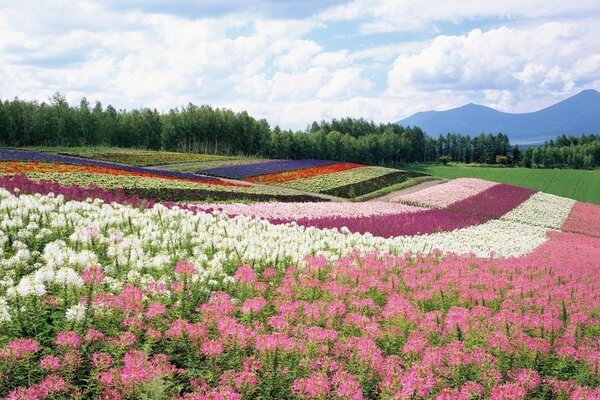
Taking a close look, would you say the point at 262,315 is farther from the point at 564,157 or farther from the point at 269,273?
the point at 564,157

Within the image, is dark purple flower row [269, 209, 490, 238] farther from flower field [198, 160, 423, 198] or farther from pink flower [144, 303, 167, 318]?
flower field [198, 160, 423, 198]

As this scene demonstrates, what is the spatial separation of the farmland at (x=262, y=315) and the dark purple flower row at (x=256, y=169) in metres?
38.1

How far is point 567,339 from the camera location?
22.7 ft

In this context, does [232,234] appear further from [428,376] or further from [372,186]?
[372,186]

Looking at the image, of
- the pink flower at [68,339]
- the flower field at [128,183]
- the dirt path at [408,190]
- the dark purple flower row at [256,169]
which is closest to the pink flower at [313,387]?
the pink flower at [68,339]

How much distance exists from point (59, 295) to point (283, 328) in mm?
2610

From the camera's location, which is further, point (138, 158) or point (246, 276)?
point (138, 158)

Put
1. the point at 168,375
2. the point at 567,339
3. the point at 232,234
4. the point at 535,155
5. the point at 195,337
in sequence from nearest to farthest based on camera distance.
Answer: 1. the point at 168,375
2. the point at 195,337
3. the point at 567,339
4. the point at 232,234
5. the point at 535,155

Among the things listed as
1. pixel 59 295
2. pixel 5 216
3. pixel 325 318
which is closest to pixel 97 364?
pixel 59 295

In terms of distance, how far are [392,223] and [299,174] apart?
96.7ft

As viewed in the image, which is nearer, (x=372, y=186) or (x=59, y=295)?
(x=59, y=295)

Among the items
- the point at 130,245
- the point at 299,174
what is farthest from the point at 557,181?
the point at 130,245

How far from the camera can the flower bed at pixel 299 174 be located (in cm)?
4841

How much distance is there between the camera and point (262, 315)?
23.3 feet
